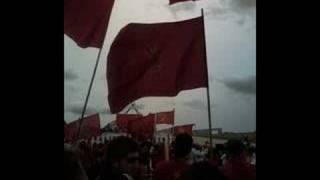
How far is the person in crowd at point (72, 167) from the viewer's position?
3789 millimetres

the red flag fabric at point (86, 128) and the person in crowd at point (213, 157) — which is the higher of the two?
the red flag fabric at point (86, 128)

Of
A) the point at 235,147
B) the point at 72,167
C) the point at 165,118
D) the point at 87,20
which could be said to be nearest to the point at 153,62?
the point at 165,118

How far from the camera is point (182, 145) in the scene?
373cm

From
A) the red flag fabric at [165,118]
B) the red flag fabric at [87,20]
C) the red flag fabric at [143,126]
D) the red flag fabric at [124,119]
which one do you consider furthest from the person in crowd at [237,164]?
the red flag fabric at [87,20]

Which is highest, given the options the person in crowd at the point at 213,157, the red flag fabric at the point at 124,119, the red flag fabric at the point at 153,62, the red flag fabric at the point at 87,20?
the red flag fabric at the point at 87,20

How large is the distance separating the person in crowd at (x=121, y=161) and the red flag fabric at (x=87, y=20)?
23.9 inches

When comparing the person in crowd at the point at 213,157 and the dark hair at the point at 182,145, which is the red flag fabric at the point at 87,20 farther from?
the person in crowd at the point at 213,157

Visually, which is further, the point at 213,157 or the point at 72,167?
the point at 72,167

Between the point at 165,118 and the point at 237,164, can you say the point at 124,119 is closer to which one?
the point at 165,118

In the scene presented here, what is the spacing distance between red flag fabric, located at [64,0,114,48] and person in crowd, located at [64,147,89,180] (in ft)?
2.15

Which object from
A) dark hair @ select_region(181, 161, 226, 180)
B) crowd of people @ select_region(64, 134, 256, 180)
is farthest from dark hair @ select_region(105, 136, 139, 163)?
dark hair @ select_region(181, 161, 226, 180)

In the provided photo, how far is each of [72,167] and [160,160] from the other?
0.55 meters

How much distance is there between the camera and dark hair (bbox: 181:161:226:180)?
3.74 m
